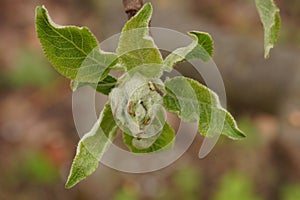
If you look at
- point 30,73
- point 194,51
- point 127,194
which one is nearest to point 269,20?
point 194,51

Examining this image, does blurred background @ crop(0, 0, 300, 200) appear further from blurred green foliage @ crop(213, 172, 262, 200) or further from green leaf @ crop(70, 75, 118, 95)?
green leaf @ crop(70, 75, 118, 95)

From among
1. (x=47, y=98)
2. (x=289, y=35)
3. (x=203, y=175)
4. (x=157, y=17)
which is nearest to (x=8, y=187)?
(x=47, y=98)

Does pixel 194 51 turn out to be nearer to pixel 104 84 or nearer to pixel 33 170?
pixel 104 84

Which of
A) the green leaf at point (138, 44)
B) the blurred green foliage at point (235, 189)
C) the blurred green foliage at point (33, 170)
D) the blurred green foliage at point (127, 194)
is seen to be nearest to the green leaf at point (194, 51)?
the green leaf at point (138, 44)

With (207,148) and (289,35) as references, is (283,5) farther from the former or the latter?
(207,148)

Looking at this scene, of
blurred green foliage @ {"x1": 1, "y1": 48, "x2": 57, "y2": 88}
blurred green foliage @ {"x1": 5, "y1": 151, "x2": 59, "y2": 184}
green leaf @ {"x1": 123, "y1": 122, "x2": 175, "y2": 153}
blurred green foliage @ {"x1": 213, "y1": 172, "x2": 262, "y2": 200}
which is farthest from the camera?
blurred green foliage @ {"x1": 1, "y1": 48, "x2": 57, "y2": 88}

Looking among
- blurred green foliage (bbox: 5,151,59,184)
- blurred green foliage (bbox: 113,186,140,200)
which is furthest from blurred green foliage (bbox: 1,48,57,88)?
blurred green foliage (bbox: 113,186,140,200)

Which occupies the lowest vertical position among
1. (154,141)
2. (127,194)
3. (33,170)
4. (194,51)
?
(127,194)
